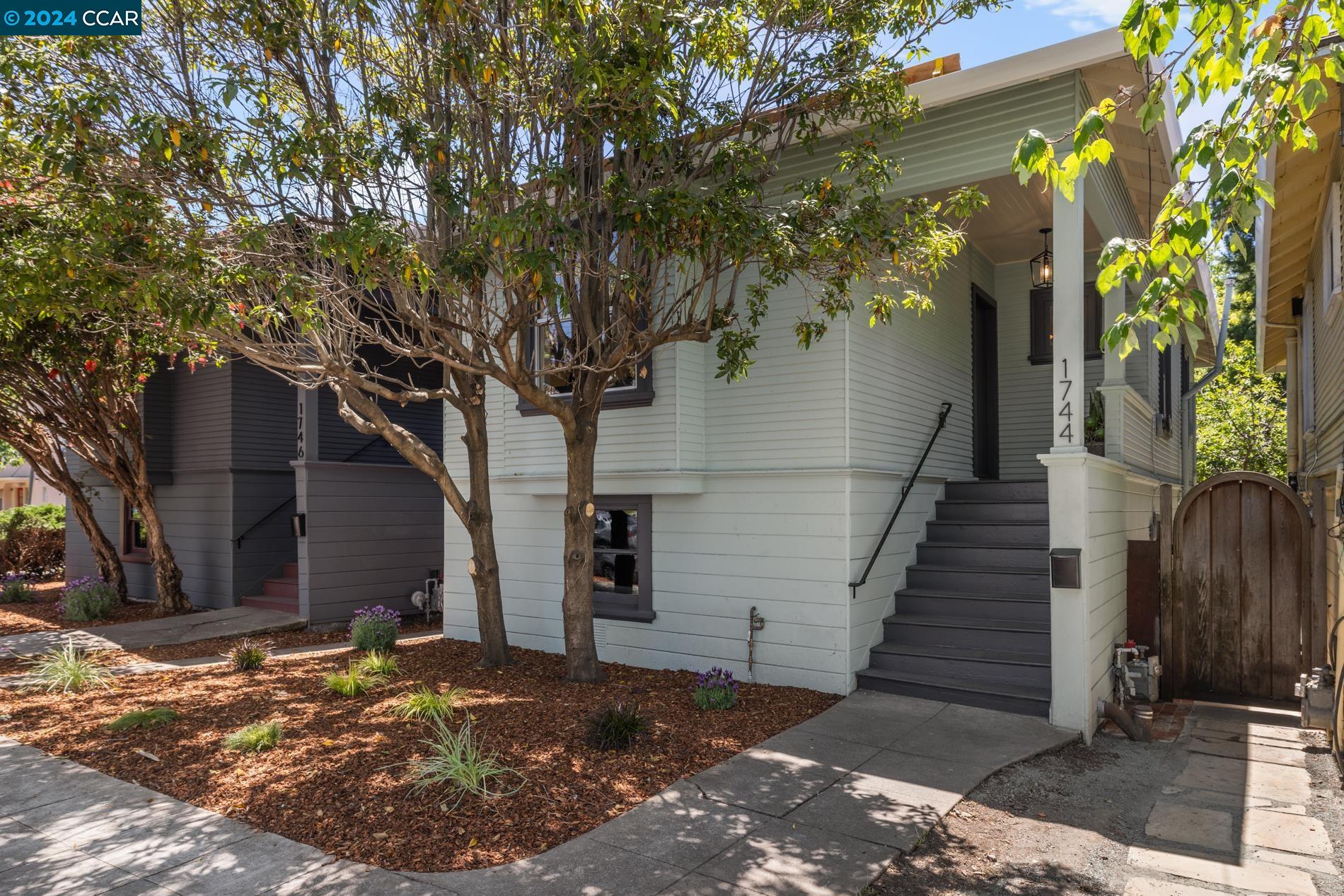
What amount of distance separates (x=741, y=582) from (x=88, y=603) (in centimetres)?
966

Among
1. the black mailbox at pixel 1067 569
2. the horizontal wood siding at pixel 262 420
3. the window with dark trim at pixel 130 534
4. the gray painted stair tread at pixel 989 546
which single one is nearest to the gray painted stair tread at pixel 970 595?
the gray painted stair tread at pixel 989 546

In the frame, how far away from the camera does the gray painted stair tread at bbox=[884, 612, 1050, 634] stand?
7.07 meters

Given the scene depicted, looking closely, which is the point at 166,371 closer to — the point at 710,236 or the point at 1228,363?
the point at 710,236

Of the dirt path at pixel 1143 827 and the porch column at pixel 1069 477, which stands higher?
the porch column at pixel 1069 477

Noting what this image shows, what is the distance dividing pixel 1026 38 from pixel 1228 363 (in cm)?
1784

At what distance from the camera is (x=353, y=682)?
275 inches

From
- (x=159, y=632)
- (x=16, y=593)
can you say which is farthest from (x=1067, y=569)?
(x=16, y=593)

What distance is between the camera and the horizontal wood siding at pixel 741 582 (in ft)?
23.8

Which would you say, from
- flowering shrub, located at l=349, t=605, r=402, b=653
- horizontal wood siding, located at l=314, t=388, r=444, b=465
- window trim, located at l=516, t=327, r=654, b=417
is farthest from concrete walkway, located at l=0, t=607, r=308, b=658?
window trim, located at l=516, t=327, r=654, b=417

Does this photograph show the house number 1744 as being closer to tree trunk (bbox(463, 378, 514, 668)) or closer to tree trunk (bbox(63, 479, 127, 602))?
tree trunk (bbox(463, 378, 514, 668))

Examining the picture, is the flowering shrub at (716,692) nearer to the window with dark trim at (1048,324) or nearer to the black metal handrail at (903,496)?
the black metal handrail at (903,496)

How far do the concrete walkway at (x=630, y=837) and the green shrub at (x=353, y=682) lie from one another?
1.88m

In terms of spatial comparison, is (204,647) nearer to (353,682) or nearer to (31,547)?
(353,682)

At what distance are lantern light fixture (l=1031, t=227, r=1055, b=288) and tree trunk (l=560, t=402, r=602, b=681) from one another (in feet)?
18.2
